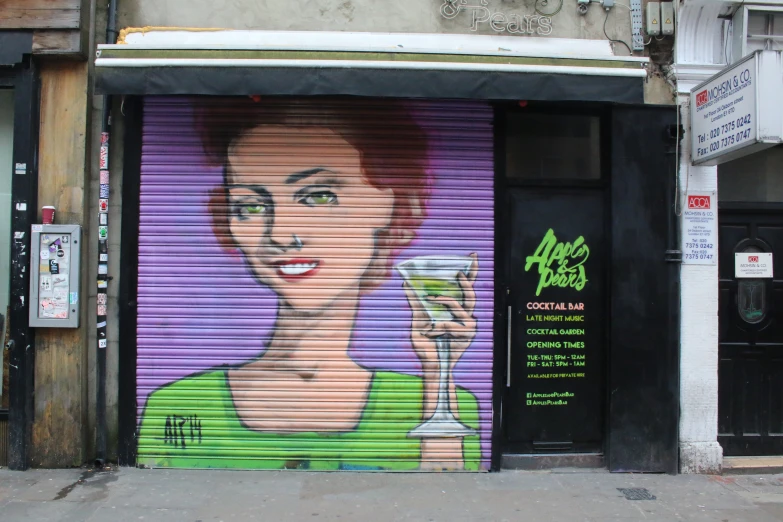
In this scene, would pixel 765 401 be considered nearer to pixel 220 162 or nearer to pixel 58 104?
pixel 220 162

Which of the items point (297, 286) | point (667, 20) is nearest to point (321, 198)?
point (297, 286)

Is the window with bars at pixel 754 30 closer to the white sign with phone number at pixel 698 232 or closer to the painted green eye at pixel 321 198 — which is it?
the white sign with phone number at pixel 698 232

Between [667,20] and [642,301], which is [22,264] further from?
[667,20]

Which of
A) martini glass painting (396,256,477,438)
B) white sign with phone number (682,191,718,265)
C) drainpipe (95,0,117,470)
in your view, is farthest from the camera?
white sign with phone number (682,191,718,265)

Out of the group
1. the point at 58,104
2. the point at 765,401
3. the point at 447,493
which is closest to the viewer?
the point at 447,493

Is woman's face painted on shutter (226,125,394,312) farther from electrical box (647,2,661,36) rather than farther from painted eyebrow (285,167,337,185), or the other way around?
electrical box (647,2,661,36)

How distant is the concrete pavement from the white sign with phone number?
218 centimetres

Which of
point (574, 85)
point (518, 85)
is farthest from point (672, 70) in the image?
point (518, 85)

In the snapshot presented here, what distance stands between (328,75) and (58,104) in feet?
8.79

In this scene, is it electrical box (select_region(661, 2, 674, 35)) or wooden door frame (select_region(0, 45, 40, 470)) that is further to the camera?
electrical box (select_region(661, 2, 674, 35))

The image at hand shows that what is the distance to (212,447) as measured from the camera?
6320 millimetres

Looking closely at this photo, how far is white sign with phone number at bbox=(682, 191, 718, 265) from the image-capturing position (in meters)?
6.47

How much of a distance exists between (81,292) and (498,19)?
491 centimetres
